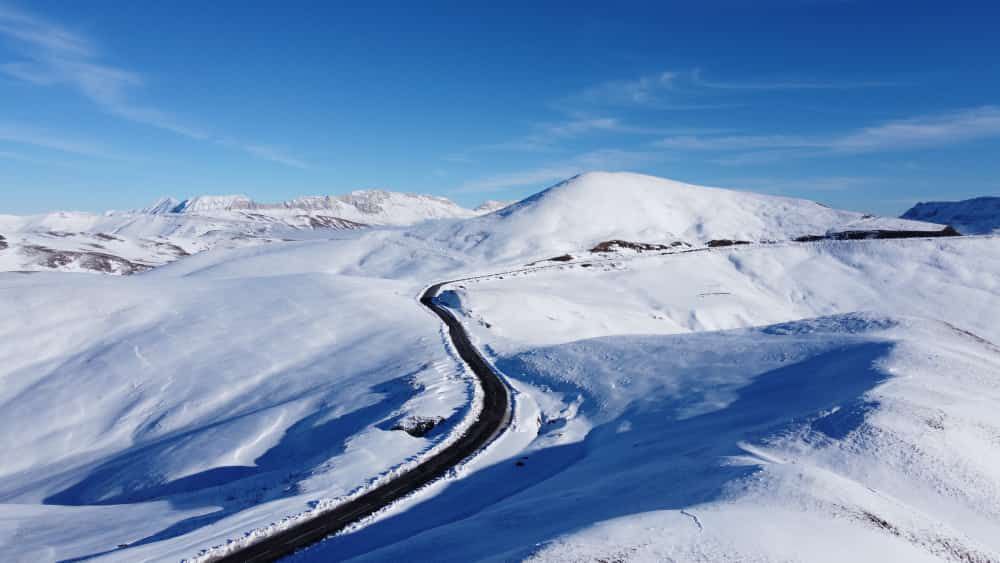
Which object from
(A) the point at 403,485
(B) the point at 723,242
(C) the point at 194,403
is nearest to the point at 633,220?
(B) the point at 723,242

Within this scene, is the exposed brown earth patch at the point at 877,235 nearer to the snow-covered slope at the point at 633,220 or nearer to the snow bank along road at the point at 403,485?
the snow-covered slope at the point at 633,220

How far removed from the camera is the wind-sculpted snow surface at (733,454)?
15.4 metres

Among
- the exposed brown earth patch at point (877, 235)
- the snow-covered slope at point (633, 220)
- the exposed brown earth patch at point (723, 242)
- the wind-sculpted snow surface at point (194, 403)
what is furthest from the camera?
the snow-covered slope at point (633, 220)

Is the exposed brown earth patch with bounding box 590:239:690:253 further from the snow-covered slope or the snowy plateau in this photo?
the snowy plateau

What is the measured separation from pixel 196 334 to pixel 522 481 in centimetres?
4182

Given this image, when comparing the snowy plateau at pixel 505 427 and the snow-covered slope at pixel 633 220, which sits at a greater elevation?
the snow-covered slope at pixel 633 220

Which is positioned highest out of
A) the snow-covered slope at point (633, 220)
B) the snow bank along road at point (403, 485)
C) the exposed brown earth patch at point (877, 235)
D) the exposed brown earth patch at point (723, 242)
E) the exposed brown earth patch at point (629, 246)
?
the snow-covered slope at point (633, 220)

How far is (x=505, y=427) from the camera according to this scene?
102 ft

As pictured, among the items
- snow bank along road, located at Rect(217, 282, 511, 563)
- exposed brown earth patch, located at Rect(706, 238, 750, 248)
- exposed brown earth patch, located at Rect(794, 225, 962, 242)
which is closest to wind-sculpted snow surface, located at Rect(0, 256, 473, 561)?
snow bank along road, located at Rect(217, 282, 511, 563)

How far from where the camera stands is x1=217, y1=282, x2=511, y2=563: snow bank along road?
19.2 metres

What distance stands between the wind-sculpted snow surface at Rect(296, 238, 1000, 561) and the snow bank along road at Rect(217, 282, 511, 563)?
3.42ft

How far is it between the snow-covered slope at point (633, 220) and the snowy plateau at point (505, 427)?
1350 inches

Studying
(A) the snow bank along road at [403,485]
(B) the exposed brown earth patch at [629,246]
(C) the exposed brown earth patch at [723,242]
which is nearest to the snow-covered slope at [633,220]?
(C) the exposed brown earth patch at [723,242]

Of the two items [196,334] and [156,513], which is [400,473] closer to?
[156,513]
